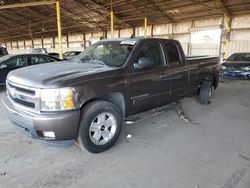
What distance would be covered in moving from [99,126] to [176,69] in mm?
2325

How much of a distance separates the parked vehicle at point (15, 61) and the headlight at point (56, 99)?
6.08m

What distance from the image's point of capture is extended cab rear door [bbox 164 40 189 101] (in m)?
4.64

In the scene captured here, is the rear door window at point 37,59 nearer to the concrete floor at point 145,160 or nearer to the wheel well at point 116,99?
the concrete floor at point 145,160

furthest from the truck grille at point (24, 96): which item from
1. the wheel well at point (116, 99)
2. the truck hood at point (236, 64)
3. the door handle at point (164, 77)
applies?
the truck hood at point (236, 64)

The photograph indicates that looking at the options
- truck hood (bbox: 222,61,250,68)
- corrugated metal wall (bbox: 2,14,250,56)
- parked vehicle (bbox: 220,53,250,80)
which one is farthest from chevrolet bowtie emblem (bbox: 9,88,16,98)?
corrugated metal wall (bbox: 2,14,250,56)

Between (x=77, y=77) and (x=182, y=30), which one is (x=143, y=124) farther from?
(x=182, y=30)

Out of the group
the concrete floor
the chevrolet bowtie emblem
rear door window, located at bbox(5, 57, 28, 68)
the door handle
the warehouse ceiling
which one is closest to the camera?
the concrete floor

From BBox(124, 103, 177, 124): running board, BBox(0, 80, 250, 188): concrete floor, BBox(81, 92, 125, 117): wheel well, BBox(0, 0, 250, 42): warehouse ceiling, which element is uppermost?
BBox(0, 0, 250, 42): warehouse ceiling

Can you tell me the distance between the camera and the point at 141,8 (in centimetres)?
Result: 1777

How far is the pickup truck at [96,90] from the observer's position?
2.90m

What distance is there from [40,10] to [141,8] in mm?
10989

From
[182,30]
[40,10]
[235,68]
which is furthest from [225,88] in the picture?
[40,10]

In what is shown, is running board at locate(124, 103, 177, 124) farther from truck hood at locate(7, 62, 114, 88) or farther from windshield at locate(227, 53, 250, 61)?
windshield at locate(227, 53, 250, 61)

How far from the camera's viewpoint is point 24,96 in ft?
10.2
